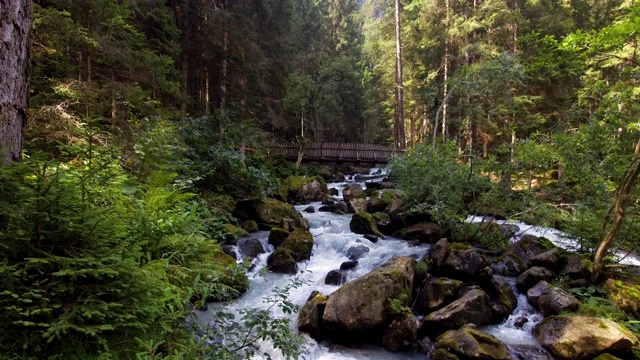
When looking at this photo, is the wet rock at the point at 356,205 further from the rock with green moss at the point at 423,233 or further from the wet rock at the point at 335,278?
the wet rock at the point at 335,278

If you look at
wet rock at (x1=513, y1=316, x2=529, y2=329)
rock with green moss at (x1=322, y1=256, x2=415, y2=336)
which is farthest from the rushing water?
rock with green moss at (x1=322, y1=256, x2=415, y2=336)

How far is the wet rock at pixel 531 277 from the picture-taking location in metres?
7.91

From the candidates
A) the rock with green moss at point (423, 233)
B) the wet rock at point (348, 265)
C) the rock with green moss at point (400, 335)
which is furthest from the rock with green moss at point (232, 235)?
the rock with green moss at point (423, 233)

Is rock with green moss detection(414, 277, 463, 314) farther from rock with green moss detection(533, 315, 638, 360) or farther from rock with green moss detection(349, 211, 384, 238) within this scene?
rock with green moss detection(349, 211, 384, 238)

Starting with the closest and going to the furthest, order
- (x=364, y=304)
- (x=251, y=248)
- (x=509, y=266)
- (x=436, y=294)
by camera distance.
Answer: (x=364, y=304)
(x=436, y=294)
(x=509, y=266)
(x=251, y=248)

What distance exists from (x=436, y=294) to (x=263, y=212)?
6624 mm

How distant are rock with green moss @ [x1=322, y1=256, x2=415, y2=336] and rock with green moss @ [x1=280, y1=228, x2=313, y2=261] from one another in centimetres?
Answer: 300

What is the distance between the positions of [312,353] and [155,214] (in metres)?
3.79

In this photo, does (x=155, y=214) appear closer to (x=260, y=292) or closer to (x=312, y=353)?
(x=312, y=353)

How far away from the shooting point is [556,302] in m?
6.80

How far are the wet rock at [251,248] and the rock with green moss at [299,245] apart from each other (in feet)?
2.07

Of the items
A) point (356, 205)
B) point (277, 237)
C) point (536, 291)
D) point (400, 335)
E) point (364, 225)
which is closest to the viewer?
point (400, 335)

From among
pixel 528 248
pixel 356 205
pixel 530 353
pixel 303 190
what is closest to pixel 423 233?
pixel 528 248

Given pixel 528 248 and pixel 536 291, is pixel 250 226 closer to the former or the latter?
pixel 536 291
